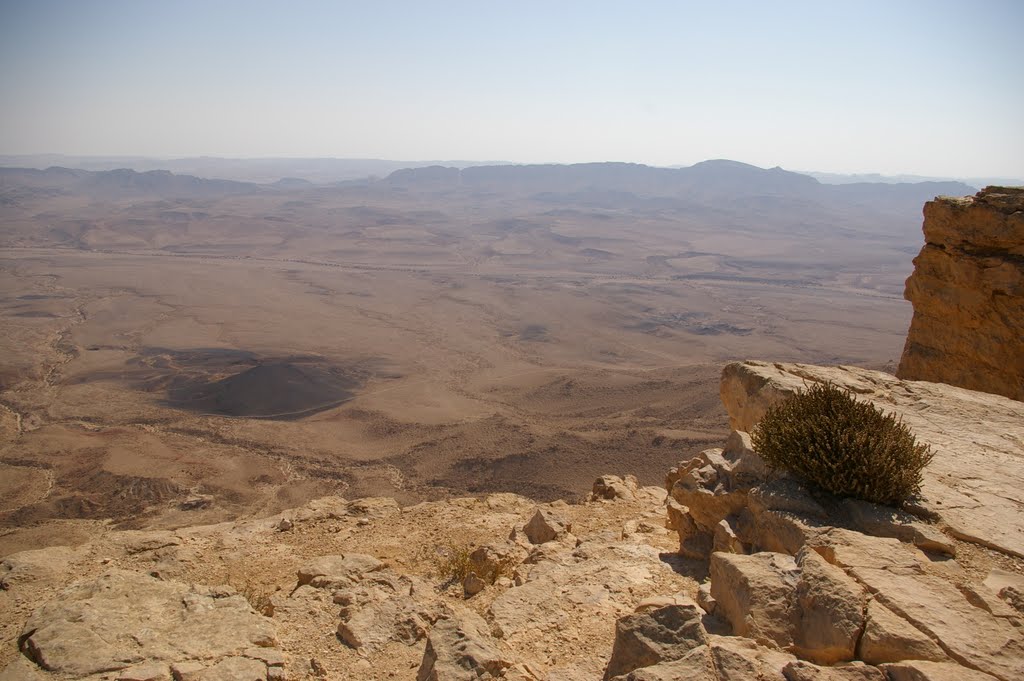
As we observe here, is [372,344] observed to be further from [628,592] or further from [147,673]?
[147,673]

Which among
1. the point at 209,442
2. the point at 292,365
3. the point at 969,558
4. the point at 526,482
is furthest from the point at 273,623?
the point at 292,365

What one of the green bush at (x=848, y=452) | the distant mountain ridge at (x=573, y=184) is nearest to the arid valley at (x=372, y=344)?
the green bush at (x=848, y=452)

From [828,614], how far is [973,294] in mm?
8799

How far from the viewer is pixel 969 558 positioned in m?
3.95

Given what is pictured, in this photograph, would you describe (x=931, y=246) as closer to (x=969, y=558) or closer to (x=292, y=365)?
(x=969, y=558)

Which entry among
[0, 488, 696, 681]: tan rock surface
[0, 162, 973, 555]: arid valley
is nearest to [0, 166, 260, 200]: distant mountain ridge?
[0, 162, 973, 555]: arid valley

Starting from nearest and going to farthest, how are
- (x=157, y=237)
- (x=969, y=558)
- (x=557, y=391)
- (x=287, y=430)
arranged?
(x=969, y=558) < (x=287, y=430) < (x=557, y=391) < (x=157, y=237)

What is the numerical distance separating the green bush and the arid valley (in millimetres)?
14714

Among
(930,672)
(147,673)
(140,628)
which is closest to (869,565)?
(930,672)

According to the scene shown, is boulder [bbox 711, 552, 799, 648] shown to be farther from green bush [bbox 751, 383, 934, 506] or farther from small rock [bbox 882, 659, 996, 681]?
green bush [bbox 751, 383, 934, 506]

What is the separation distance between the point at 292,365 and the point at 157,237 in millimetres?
64568

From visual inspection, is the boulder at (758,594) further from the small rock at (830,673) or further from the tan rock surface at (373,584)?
the tan rock surface at (373,584)

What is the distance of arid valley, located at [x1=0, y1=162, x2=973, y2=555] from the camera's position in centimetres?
2056

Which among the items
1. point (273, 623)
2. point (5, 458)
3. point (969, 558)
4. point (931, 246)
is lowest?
point (5, 458)
